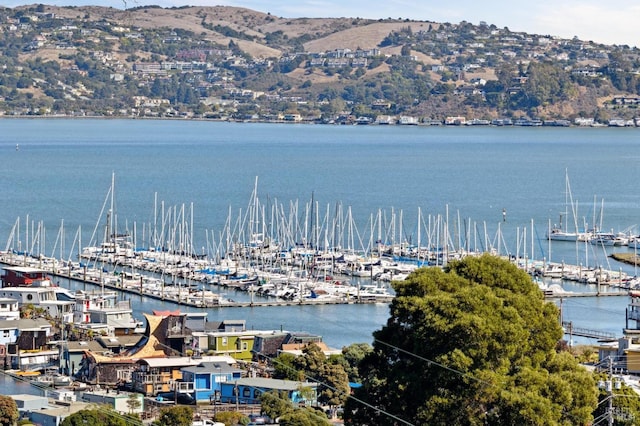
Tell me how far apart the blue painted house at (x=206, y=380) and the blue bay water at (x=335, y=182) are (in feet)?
17.8

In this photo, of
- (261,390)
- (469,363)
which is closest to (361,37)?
(261,390)

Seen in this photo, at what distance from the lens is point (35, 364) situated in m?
18.4

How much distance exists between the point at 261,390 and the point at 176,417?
6.27 ft

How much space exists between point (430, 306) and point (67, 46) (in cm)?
15682

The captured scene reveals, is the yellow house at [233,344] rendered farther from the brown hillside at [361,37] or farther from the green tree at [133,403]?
the brown hillside at [361,37]

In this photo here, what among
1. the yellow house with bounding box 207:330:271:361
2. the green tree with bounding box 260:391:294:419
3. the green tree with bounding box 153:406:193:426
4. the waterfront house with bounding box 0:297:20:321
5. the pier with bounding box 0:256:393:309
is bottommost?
the pier with bounding box 0:256:393:309

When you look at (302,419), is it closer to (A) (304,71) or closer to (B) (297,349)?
(B) (297,349)

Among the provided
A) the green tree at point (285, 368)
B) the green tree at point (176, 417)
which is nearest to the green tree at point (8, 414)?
the green tree at point (176, 417)

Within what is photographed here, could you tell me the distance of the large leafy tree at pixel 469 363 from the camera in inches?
449

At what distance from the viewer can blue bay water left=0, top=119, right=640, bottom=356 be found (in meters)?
35.6

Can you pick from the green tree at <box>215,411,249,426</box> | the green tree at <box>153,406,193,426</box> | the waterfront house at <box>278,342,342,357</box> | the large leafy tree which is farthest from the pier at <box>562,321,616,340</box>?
the large leafy tree

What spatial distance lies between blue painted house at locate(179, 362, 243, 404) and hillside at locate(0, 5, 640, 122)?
119 metres

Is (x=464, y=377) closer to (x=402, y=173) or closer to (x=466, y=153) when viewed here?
(x=402, y=173)

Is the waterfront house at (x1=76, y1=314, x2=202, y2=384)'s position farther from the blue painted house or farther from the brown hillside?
the brown hillside
